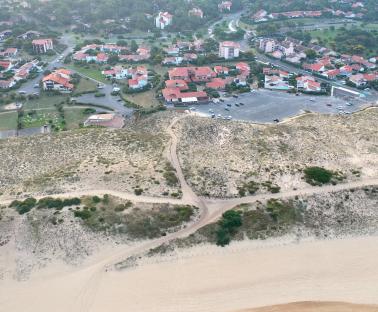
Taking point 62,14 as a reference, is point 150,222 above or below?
below

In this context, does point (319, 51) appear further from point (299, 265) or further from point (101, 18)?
point (299, 265)

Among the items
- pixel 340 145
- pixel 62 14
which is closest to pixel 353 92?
pixel 340 145

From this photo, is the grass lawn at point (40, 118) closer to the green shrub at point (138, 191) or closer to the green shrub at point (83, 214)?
the green shrub at point (138, 191)

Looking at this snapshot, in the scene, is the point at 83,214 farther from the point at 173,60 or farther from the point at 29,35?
the point at 29,35

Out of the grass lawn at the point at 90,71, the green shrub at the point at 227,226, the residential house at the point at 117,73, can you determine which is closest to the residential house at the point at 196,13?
the grass lawn at the point at 90,71

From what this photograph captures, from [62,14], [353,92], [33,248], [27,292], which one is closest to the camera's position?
[27,292]
